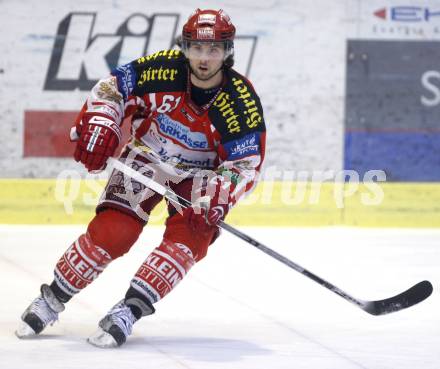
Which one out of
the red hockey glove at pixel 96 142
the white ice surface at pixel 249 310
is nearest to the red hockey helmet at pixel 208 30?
the red hockey glove at pixel 96 142

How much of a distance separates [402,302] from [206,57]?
106cm

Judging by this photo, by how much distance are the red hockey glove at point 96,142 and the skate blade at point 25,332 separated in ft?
1.77

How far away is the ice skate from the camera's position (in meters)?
3.67

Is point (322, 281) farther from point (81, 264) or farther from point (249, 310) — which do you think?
point (81, 264)

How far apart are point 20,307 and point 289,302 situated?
1.04 m

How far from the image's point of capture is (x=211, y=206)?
3.71 metres

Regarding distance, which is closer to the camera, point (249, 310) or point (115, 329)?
point (115, 329)

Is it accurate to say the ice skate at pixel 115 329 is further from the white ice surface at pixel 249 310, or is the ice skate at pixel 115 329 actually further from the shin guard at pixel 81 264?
the shin guard at pixel 81 264

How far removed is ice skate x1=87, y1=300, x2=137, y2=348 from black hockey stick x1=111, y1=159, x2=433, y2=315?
40 cm

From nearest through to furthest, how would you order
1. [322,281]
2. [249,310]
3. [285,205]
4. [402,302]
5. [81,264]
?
1. [81,264]
2. [322,281]
3. [402,302]
4. [249,310]
5. [285,205]

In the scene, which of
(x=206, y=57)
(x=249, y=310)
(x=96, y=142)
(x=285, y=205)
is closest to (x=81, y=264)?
(x=96, y=142)

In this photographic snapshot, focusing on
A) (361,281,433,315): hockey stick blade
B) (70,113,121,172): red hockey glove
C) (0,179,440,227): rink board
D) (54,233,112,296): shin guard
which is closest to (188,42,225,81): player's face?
(70,113,121,172): red hockey glove

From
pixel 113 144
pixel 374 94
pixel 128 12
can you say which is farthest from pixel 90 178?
pixel 113 144

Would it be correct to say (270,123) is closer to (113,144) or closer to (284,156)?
(284,156)
